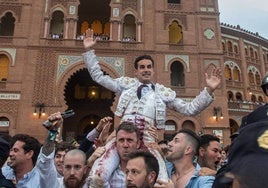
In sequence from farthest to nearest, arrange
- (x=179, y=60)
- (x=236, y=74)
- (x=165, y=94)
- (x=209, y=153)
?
(x=236, y=74)
(x=179, y=60)
(x=209, y=153)
(x=165, y=94)

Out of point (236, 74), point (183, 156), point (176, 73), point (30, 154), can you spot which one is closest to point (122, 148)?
point (183, 156)

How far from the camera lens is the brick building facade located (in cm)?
1778

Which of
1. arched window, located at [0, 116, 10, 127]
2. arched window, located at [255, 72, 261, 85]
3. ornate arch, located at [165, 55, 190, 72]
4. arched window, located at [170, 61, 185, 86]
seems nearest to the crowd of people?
arched window, located at [0, 116, 10, 127]

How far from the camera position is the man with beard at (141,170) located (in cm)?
266

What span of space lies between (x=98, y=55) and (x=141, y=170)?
1676 cm

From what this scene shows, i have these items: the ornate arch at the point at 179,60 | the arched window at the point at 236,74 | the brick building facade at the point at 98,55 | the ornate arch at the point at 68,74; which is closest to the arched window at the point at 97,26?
the brick building facade at the point at 98,55

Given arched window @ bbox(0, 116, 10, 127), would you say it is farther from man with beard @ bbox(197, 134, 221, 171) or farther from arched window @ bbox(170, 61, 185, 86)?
man with beard @ bbox(197, 134, 221, 171)

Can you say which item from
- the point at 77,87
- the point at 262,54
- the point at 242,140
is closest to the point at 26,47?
the point at 77,87

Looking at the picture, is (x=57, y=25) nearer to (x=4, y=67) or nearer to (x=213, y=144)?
(x=4, y=67)

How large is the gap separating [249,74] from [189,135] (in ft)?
102

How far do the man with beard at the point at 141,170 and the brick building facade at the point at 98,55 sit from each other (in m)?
14.6

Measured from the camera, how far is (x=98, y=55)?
62.4 feet

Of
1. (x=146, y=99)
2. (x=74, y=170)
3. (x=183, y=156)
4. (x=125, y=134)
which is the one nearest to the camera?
(x=125, y=134)

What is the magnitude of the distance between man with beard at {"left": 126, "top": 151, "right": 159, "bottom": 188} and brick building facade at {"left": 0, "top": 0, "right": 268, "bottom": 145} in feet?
47.9
